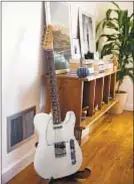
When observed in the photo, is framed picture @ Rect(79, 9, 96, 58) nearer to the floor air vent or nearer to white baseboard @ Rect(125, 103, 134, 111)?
the floor air vent

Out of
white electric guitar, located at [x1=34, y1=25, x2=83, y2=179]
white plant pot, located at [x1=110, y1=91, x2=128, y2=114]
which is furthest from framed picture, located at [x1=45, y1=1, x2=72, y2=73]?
white plant pot, located at [x1=110, y1=91, x2=128, y2=114]

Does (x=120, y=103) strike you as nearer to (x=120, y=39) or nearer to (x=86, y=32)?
(x=120, y=39)

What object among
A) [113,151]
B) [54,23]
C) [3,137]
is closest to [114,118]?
[113,151]

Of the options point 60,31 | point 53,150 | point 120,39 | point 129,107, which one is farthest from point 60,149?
point 129,107

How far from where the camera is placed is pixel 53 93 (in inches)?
74.6

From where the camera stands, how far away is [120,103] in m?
3.90

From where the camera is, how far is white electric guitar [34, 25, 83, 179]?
1.83 m

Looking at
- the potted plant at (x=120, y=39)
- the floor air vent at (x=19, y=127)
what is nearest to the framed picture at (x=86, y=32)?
the potted plant at (x=120, y=39)

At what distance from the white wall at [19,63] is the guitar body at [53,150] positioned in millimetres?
245

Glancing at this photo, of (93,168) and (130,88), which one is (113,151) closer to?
(93,168)

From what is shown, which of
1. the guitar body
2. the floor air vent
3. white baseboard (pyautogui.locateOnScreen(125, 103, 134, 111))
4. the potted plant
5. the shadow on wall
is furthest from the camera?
white baseboard (pyautogui.locateOnScreen(125, 103, 134, 111))

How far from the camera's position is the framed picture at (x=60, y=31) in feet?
7.39

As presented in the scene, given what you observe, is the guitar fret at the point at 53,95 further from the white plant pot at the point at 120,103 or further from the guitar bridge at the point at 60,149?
the white plant pot at the point at 120,103

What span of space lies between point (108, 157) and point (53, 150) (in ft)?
2.47
